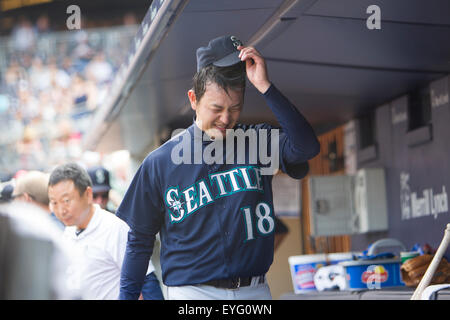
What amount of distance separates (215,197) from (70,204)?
115cm

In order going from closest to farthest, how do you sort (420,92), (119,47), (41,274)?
(41,274) → (420,92) → (119,47)

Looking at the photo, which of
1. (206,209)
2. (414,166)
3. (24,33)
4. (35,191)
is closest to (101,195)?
(35,191)

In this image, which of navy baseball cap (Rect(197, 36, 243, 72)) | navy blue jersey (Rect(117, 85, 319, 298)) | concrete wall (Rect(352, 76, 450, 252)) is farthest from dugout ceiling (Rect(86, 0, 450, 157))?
navy blue jersey (Rect(117, 85, 319, 298))

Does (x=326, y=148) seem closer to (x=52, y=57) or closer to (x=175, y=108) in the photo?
(x=175, y=108)

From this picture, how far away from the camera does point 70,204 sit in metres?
→ 3.34

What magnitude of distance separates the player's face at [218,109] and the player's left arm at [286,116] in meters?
0.09

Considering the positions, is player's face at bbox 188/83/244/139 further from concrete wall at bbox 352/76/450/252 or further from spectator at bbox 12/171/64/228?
concrete wall at bbox 352/76/450/252

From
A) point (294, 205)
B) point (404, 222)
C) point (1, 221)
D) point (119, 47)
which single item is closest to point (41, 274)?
point (1, 221)

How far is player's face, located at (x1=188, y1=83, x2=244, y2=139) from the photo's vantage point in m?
2.37

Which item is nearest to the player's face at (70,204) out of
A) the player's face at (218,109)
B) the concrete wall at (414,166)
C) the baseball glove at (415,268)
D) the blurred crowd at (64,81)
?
the player's face at (218,109)

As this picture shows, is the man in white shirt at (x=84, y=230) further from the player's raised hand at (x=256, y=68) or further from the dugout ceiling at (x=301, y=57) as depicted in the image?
the player's raised hand at (x=256, y=68)

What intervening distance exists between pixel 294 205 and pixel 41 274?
11.9ft

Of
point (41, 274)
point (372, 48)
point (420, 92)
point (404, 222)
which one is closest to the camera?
point (41, 274)

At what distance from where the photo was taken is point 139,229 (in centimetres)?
243
